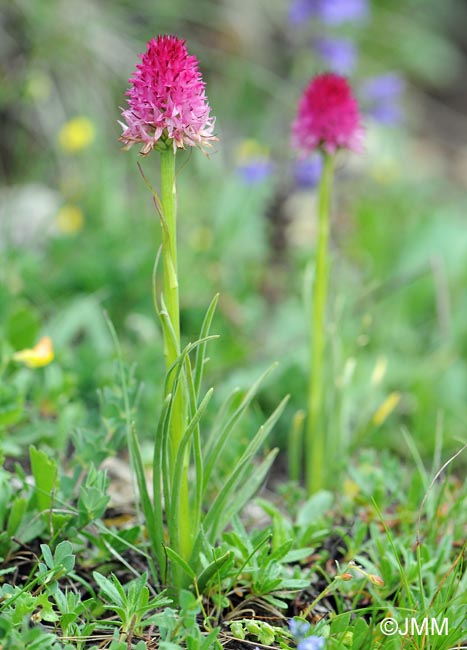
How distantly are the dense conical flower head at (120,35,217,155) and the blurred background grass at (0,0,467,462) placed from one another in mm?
685

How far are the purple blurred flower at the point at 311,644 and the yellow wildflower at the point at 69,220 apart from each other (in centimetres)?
195

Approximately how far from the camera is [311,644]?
0.98 meters

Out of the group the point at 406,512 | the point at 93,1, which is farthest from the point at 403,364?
the point at 93,1

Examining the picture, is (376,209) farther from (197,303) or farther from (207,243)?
(197,303)

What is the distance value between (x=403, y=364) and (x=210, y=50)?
118 inches

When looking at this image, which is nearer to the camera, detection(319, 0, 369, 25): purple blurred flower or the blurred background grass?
the blurred background grass

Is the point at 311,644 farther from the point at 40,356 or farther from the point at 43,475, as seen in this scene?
the point at 40,356

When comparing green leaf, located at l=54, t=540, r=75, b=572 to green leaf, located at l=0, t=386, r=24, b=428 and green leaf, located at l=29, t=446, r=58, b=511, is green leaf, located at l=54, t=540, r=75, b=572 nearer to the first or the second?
green leaf, located at l=29, t=446, r=58, b=511

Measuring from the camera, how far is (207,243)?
2.80 meters

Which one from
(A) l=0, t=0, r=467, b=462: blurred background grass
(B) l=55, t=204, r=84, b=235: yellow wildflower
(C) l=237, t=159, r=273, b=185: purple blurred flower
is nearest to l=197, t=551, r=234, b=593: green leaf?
(A) l=0, t=0, r=467, b=462: blurred background grass

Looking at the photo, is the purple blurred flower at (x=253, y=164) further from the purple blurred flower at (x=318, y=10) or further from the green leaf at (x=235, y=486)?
the green leaf at (x=235, y=486)

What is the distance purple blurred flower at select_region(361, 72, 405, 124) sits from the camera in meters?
3.27

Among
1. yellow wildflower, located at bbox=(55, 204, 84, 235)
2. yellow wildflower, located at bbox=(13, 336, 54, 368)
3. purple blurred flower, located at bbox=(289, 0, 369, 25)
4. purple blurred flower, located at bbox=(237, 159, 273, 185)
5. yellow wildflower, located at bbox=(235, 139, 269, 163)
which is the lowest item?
yellow wildflower, located at bbox=(13, 336, 54, 368)

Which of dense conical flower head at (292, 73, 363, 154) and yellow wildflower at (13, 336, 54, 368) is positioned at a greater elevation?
dense conical flower head at (292, 73, 363, 154)
